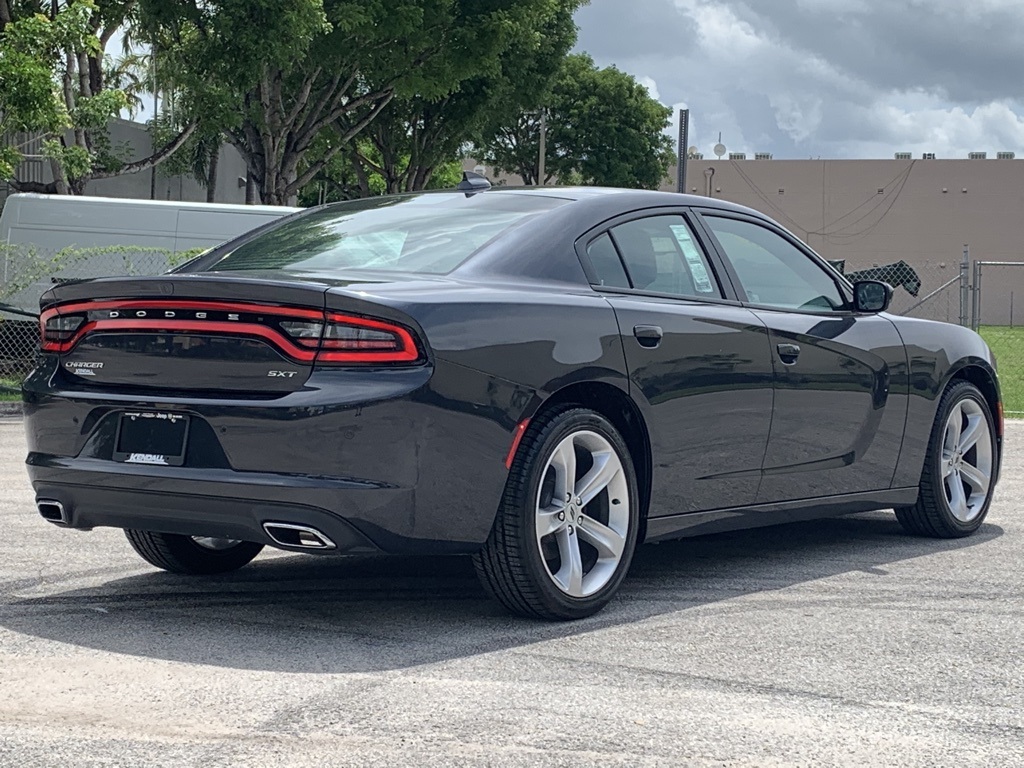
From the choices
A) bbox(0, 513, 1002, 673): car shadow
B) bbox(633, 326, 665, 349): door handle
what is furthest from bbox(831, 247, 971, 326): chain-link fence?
bbox(633, 326, 665, 349): door handle

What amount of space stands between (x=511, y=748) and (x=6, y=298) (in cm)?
1591

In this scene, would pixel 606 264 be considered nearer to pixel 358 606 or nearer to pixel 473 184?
pixel 473 184

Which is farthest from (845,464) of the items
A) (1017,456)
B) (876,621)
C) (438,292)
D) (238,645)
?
(1017,456)

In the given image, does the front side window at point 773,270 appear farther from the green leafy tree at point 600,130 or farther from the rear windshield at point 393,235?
the green leafy tree at point 600,130

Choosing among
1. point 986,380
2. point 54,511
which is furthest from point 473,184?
point 986,380

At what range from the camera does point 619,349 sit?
5438 millimetres

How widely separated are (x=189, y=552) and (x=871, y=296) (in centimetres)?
307

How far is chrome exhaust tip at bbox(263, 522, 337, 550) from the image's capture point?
477 cm

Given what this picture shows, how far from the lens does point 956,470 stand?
24.8 ft

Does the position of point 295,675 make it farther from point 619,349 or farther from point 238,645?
point 619,349

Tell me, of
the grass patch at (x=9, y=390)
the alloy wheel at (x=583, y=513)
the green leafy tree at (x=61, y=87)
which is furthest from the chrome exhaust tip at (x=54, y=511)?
the green leafy tree at (x=61, y=87)

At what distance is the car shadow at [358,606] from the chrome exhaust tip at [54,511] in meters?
0.33

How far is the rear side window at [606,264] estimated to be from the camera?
5.66 m

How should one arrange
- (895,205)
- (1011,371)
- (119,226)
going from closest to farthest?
1. (119,226)
2. (1011,371)
3. (895,205)
